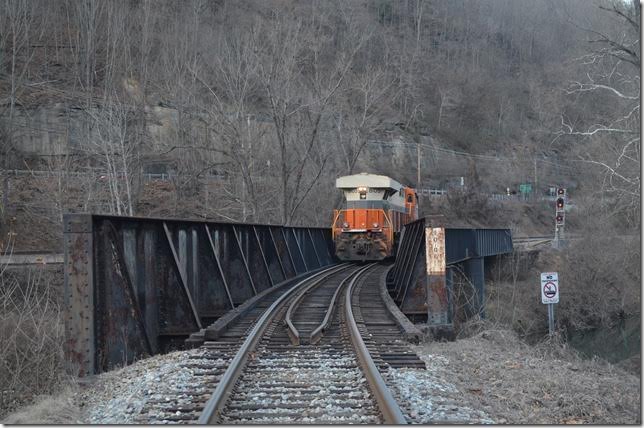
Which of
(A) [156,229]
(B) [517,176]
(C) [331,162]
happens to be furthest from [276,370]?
(B) [517,176]

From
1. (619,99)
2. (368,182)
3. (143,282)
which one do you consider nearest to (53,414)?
(143,282)

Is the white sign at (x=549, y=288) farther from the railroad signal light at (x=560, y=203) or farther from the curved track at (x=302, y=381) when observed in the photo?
the railroad signal light at (x=560, y=203)

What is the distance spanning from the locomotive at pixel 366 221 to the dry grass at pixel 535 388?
17.4 metres

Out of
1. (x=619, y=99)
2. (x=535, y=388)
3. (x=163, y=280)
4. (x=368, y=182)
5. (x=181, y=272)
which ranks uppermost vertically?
(x=619, y=99)

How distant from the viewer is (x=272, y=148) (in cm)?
4497

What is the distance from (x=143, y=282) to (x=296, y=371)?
3171mm

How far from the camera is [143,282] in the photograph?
9336 millimetres

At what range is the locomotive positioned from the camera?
27047mm

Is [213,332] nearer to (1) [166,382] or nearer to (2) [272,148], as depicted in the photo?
(1) [166,382]

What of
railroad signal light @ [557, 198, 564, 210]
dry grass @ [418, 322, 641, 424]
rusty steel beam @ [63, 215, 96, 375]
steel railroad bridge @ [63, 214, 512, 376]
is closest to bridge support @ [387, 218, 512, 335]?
steel railroad bridge @ [63, 214, 512, 376]

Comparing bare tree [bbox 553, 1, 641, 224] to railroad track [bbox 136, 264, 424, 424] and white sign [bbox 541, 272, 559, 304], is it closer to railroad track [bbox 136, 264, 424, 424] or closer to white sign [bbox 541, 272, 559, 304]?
white sign [bbox 541, 272, 559, 304]

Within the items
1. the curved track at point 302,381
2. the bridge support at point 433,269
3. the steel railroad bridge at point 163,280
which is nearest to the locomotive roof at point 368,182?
the bridge support at point 433,269

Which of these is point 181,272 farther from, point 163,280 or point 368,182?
point 368,182

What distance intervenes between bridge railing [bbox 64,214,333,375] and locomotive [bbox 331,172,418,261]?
1193 centimetres
